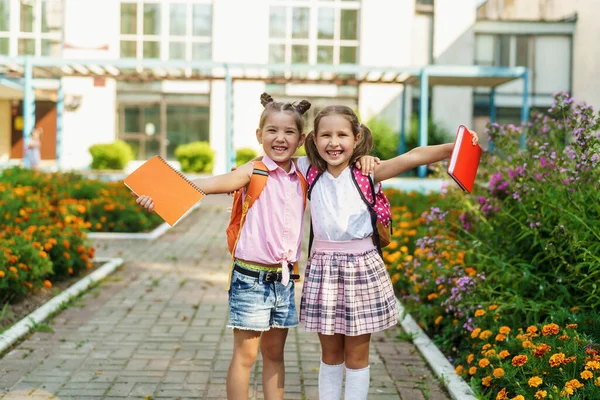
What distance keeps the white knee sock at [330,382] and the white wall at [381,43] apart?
2857 cm

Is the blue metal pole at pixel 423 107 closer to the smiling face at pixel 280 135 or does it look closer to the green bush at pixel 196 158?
the green bush at pixel 196 158

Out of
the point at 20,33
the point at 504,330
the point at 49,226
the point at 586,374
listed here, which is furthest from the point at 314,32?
the point at 586,374

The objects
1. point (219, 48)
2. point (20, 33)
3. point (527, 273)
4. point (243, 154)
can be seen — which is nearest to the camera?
point (527, 273)

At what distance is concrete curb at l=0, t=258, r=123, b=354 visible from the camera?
5020 millimetres

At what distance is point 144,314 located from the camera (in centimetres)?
607

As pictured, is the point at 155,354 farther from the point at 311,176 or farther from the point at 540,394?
the point at 540,394

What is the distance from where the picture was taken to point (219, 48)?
31656 mm

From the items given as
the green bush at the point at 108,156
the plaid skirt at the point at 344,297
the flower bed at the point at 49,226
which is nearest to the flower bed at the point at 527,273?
the plaid skirt at the point at 344,297

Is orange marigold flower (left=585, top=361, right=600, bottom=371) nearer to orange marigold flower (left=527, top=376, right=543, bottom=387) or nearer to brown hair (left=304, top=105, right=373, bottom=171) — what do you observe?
orange marigold flower (left=527, top=376, right=543, bottom=387)

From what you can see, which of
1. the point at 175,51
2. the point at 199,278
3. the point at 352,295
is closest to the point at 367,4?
the point at 175,51

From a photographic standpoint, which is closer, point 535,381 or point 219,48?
point 535,381

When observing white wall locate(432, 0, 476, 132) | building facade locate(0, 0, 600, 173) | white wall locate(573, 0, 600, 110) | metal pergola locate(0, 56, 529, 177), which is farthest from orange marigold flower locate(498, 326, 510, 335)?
white wall locate(432, 0, 476, 132)

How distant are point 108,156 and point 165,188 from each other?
26.2 meters

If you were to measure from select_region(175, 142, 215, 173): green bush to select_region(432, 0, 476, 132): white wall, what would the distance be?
1100 cm
